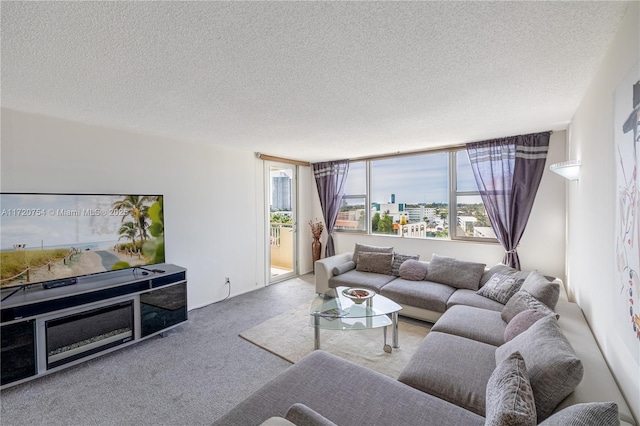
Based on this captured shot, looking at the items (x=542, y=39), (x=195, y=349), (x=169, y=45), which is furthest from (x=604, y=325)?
(x=195, y=349)

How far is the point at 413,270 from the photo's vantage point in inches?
144

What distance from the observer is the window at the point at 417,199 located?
4.09 meters

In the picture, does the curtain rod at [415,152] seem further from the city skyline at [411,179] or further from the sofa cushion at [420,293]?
the sofa cushion at [420,293]

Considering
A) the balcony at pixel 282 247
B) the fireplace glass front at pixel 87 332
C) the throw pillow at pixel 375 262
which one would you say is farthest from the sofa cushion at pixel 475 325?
the balcony at pixel 282 247

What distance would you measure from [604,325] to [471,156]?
9.02ft

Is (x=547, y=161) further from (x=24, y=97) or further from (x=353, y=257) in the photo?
(x=24, y=97)

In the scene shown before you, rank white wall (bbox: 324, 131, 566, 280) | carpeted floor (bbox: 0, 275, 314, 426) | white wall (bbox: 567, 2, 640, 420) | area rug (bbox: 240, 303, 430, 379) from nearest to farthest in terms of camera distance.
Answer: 1. white wall (bbox: 567, 2, 640, 420)
2. carpeted floor (bbox: 0, 275, 314, 426)
3. area rug (bbox: 240, 303, 430, 379)
4. white wall (bbox: 324, 131, 566, 280)

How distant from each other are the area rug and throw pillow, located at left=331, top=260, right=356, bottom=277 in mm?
858

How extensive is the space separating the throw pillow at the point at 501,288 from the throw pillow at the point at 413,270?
2.31 feet

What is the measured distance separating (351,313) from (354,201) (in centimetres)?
296

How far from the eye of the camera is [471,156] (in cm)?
389

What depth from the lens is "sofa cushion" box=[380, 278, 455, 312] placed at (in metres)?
3.06

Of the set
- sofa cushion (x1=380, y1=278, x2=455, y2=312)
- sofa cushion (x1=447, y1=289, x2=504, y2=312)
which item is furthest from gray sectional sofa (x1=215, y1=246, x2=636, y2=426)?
sofa cushion (x1=380, y1=278, x2=455, y2=312)

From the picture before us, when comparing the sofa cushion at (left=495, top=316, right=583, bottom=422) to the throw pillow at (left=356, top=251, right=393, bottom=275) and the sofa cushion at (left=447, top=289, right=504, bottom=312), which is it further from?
the throw pillow at (left=356, top=251, right=393, bottom=275)
